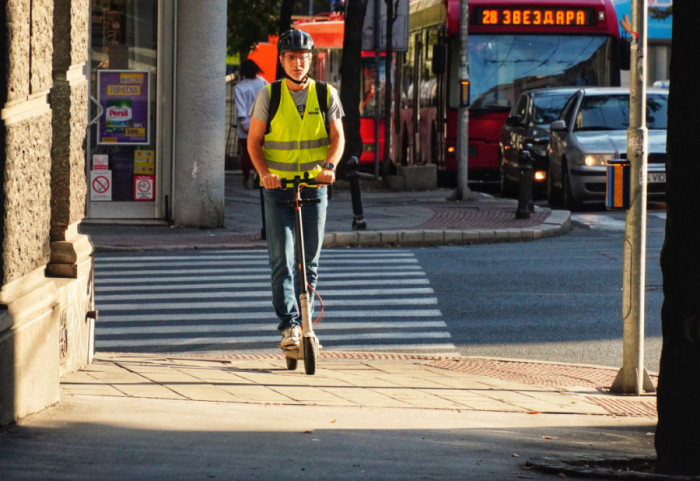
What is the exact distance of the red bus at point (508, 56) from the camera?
2580cm

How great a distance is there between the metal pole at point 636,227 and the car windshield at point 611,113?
1280cm

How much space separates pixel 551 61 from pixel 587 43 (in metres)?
0.67

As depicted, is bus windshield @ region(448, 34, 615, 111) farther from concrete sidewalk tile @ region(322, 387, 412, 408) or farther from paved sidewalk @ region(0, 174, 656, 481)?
concrete sidewalk tile @ region(322, 387, 412, 408)

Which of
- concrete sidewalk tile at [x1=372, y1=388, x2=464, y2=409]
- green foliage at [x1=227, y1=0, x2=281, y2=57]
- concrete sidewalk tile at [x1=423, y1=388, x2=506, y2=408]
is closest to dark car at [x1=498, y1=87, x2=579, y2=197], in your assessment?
green foliage at [x1=227, y1=0, x2=281, y2=57]

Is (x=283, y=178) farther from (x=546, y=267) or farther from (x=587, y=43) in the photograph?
(x=587, y=43)

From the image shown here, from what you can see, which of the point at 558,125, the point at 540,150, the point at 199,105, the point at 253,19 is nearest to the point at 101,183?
the point at 199,105

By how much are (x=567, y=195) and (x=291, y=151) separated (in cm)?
1274

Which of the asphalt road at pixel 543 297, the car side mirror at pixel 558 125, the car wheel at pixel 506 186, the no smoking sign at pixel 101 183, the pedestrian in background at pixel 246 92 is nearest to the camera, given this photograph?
the asphalt road at pixel 543 297

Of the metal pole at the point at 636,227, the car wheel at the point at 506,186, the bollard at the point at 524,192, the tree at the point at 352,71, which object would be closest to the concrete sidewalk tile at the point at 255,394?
the metal pole at the point at 636,227

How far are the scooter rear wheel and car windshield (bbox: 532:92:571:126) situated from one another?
1547 centimetres

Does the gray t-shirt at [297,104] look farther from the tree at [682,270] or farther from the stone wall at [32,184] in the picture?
the tree at [682,270]

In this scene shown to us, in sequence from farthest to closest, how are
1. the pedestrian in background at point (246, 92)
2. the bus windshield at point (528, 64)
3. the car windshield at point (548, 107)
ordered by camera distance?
the bus windshield at point (528, 64), the car windshield at point (548, 107), the pedestrian in background at point (246, 92)

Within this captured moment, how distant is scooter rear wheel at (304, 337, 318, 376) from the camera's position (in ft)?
27.1

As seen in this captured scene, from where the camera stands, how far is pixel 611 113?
2131cm
